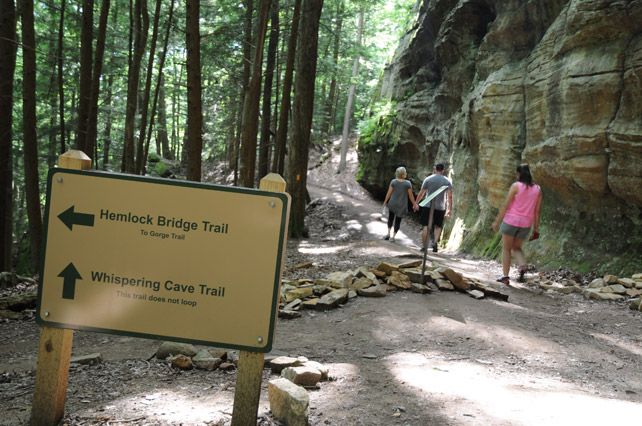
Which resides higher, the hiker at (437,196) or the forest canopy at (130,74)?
the forest canopy at (130,74)

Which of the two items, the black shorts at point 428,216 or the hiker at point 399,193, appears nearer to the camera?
the black shorts at point 428,216

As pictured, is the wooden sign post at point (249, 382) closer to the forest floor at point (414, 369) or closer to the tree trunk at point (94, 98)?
the forest floor at point (414, 369)

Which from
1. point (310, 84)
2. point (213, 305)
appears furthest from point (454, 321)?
point (310, 84)

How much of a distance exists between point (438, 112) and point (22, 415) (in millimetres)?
18845

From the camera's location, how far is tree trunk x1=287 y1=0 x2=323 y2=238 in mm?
12906

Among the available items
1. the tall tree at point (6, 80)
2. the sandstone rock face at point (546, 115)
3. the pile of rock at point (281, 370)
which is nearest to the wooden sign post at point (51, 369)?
the pile of rock at point (281, 370)

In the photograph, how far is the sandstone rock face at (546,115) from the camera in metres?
9.23

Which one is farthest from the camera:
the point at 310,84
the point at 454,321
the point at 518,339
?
the point at 310,84

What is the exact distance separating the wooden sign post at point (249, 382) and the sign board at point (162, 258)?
0.06m

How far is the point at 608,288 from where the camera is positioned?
8.02 m

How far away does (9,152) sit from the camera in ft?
34.1

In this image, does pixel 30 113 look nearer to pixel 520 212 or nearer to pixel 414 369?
pixel 414 369

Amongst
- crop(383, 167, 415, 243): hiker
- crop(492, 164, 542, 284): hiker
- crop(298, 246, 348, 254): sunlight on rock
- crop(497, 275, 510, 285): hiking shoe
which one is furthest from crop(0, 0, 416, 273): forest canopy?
crop(497, 275, 510, 285): hiking shoe

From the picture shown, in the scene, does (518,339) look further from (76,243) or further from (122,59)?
(122,59)
